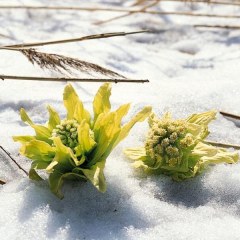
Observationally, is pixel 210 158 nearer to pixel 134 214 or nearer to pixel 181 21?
pixel 134 214

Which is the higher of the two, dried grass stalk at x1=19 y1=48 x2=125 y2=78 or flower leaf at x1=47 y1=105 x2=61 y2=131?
dried grass stalk at x1=19 y1=48 x2=125 y2=78

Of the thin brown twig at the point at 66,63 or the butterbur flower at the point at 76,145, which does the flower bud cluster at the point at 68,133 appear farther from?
the thin brown twig at the point at 66,63

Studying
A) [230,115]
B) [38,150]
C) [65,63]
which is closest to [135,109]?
[230,115]

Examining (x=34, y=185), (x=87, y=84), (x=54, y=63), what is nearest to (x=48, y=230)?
(x=34, y=185)

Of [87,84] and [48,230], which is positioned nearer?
[48,230]

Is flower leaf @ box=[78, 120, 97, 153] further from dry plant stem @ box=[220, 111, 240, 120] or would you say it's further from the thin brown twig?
dry plant stem @ box=[220, 111, 240, 120]

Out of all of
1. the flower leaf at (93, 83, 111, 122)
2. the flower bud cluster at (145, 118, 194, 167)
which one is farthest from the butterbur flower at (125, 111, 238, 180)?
the flower leaf at (93, 83, 111, 122)
